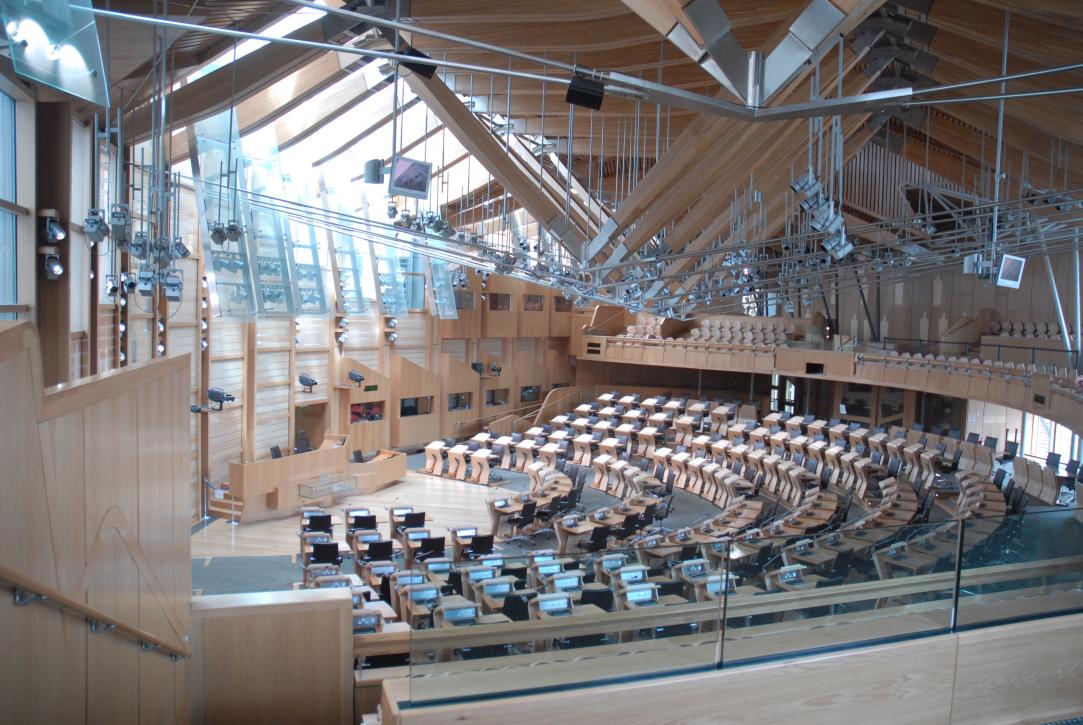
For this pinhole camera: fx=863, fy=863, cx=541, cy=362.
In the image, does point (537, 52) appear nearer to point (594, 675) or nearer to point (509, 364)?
point (594, 675)

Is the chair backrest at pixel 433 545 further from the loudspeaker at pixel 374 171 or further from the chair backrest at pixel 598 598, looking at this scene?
the chair backrest at pixel 598 598

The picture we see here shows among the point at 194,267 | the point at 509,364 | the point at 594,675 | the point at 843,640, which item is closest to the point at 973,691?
the point at 843,640

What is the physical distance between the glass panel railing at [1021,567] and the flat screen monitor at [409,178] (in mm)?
6339

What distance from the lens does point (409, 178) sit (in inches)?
347

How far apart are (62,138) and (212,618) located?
5.83 m

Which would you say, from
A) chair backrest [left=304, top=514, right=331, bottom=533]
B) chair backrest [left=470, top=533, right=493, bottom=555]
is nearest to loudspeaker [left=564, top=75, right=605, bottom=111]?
chair backrest [left=470, top=533, right=493, bottom=555]

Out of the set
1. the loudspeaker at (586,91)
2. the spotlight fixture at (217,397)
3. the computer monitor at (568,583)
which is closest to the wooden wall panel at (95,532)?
the computer monitor at (568,583)

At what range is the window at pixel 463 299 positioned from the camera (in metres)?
21.9

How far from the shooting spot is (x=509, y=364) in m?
23.9

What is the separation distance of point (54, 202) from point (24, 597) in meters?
6.87

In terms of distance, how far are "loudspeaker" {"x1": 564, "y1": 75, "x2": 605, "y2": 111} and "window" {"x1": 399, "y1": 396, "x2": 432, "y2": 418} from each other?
681 inches

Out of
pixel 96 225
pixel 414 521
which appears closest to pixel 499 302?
pixel 414 521

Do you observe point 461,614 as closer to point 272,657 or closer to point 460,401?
point 272,657

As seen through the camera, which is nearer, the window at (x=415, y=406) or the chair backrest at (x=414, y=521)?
the chair backrest at (x=414, y=521)
